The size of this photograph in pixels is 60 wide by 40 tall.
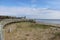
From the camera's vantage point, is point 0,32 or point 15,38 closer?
point 0,32

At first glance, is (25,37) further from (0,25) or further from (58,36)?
(0,25)

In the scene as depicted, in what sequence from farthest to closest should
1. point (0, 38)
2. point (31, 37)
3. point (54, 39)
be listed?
point (31, 37)
point (54, 39)
point (0, 38)

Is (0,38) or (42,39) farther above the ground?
(0,38)

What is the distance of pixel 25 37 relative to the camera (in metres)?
8.09

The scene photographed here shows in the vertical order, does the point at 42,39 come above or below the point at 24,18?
below

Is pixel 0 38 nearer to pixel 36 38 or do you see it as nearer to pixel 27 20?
pixel 36 38

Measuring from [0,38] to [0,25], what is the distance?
278 mm

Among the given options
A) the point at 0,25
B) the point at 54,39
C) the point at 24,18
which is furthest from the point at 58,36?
the point at 24,18

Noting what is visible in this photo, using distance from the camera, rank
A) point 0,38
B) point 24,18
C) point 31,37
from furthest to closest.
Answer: point 24,18, point 31,37, point 0,38

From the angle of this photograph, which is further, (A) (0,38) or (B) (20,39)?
(B) (20,39)

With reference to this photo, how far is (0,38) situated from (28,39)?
492cm

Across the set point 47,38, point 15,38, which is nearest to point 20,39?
point 15,38

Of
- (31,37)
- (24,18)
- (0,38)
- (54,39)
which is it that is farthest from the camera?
(24,18)

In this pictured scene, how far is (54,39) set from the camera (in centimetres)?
762
